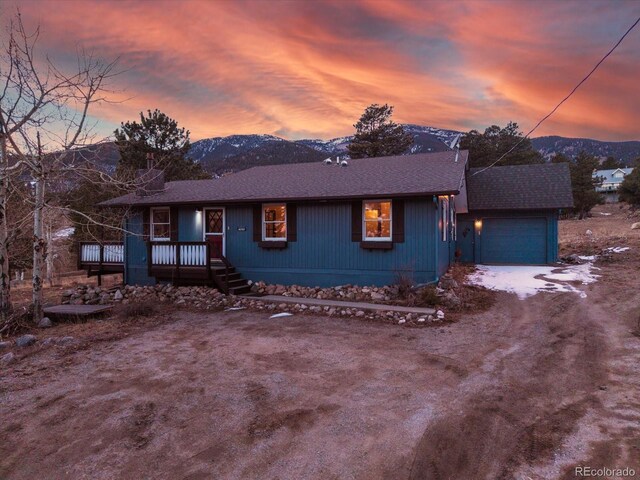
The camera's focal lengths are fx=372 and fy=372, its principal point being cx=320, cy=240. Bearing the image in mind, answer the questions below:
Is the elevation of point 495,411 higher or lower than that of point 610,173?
lower

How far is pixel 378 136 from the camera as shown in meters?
39.2

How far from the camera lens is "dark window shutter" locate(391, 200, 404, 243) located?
11758mm

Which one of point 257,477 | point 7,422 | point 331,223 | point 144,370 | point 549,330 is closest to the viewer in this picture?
point 257,477

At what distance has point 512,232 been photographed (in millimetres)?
18781

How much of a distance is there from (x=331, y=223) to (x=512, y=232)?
11143 mm

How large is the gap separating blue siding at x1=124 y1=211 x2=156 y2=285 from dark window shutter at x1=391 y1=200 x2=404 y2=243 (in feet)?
32.2

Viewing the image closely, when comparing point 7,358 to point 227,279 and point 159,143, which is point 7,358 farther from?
point 159,143

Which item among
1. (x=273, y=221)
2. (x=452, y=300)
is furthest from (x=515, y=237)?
(x=273, y=221)

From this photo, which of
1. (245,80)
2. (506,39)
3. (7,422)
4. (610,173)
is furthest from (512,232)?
(610,173)

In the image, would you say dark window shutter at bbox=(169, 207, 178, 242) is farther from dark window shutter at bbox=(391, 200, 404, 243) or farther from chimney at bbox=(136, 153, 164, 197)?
dark window shutter at bbox=(391, 200, 404, 243)

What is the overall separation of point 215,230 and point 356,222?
18.6 feet

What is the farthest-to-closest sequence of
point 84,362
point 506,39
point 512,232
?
point 512,232
point 506,39
point 84,362

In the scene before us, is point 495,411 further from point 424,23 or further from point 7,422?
point 424,23

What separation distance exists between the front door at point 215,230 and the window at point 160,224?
5.72 ft
